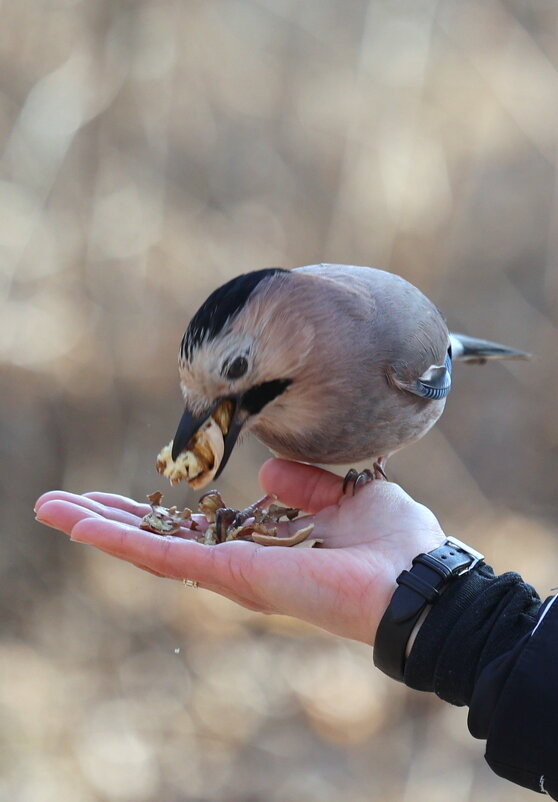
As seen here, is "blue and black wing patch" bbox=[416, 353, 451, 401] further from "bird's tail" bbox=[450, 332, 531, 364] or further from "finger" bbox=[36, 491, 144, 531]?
"finger" bbox=[36, 491, 144, 531]

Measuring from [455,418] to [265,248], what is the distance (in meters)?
1.54

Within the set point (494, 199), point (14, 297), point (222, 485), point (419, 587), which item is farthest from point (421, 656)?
point (494, 199)

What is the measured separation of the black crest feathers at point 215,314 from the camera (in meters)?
2.04

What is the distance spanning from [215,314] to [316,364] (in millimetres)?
334

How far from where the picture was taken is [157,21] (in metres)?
4.05

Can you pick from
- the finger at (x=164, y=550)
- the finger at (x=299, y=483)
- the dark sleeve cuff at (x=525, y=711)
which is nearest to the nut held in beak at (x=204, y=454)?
the finger at (x=164, y=550)

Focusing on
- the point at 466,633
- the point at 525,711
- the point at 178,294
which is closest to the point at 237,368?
the point at 466,633

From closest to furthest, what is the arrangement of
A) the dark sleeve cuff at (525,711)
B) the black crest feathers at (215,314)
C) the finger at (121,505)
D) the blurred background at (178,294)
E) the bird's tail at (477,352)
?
the dark sleeve cuff at (525,711) < the black crest feathers at (215,314) < the finger at (121,505) < the bird's tail at (477,352) < the blurred background at (178,294)

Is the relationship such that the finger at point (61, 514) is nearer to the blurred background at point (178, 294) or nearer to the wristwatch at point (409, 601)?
the wristwatch at point (409, 601)

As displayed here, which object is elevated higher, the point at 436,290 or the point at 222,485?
the point at 436,290

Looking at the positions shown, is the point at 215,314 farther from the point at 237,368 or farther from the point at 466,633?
the point at 466,633

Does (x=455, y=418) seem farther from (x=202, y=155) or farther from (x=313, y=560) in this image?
→ (x=313, y=560)

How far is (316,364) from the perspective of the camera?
2.23 metres

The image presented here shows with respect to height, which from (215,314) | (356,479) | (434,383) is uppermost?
(215,314)
